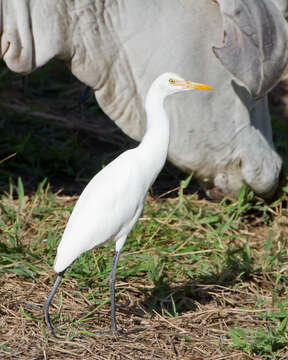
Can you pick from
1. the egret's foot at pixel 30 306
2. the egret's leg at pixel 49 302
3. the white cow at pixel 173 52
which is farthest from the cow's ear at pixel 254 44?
the egret's foot at pixel 30 306

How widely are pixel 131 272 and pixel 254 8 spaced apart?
1146 mm

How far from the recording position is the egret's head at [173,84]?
3.01 meters

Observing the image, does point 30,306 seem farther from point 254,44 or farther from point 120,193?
point 254,44

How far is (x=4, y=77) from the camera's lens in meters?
5.48

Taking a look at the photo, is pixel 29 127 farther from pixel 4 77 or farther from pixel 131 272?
pixel 131 272

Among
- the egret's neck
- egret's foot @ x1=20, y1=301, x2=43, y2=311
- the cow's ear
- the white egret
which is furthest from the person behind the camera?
the cow's ear

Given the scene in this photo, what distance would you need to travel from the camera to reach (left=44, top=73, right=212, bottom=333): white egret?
2.93 meters

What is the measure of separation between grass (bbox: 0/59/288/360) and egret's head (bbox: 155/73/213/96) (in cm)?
83

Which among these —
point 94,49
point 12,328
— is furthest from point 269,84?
point 12,328

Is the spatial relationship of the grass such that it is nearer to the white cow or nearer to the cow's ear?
the white cow

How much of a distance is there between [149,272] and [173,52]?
88cm

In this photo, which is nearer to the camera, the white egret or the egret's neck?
the white egret

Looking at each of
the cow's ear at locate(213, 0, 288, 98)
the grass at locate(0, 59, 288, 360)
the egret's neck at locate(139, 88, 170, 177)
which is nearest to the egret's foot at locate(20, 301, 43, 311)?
the grass at locate(0, 59, 288, 360)

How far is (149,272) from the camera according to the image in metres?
3.61
